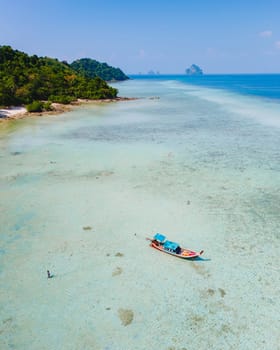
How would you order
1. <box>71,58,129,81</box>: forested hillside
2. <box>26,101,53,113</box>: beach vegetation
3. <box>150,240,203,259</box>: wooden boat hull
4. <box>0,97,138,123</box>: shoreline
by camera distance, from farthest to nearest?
<box>71,58,129,81</box>: forested hillside
<box>26,101,53,113</box>: beach vegetation
<box>0,97,138,123</box>: shoreline
<box>150,240,203,259</box>: wooden boat hull

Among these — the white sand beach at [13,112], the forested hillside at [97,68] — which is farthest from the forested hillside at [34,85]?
the forested hillside at [97,68]

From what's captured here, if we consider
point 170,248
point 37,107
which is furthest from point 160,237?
point 37,107

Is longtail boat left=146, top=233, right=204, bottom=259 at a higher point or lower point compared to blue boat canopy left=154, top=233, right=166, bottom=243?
lower

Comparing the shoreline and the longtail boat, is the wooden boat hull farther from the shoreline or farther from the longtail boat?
the shoreline

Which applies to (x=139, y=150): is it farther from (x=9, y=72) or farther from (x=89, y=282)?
(x=9, y=72)

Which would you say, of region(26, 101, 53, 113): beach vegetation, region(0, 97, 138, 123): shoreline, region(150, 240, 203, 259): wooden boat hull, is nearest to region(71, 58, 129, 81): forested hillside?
region(0, 97, 138, 123): shoreline

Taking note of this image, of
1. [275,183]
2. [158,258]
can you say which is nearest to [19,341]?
[158,258]

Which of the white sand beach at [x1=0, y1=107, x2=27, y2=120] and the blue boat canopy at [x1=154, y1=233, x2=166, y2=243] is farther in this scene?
the white sand beach at [x1=0, y1=107, x2=27, y2=120]
